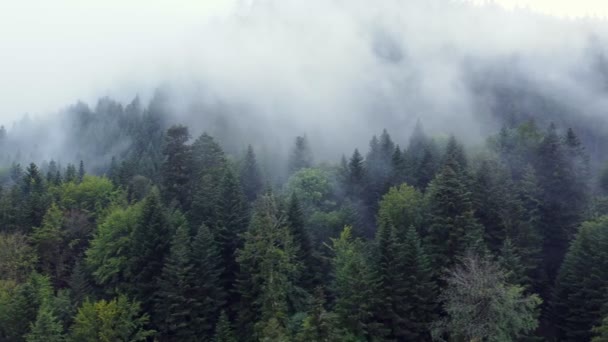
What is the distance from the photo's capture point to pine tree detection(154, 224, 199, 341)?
163 feet

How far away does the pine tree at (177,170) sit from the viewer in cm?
7075

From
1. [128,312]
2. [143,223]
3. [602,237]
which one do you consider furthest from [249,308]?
[602,237]

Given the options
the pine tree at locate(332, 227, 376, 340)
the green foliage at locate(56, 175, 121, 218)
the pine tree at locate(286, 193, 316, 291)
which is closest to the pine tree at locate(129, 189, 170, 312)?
the pine tree at locate(286, 193, 316, 291)

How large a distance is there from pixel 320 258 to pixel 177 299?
14799 mm

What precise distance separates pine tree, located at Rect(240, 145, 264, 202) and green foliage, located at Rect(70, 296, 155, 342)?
35.1 m

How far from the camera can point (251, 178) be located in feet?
285

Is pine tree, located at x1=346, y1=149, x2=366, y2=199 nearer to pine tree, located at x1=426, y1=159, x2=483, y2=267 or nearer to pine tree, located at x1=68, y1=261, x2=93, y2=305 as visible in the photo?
pine tree, located at x1=426, y1=159, x2=483, y2=267

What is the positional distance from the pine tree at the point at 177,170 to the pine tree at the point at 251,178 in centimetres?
1433

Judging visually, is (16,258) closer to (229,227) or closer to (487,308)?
(229,227)

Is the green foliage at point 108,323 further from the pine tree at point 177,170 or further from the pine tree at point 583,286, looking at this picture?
the pine tree at point 583,286

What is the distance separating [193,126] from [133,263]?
308 feet

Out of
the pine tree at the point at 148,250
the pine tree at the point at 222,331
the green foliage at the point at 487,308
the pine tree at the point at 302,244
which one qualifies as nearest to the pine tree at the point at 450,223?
the green foliage at the point at 487,308

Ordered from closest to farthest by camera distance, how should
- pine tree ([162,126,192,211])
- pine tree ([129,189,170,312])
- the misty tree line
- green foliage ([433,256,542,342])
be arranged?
green foliage ([433,256,542,342])
the misty tree line
pine tree ([129,189,170,312])
pine tree ([162,126,192,211])

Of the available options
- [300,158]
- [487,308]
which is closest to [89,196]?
[300,158]
